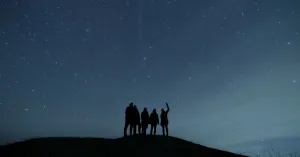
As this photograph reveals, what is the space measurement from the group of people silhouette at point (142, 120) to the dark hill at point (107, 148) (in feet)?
2.61

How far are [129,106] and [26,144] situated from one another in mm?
6598

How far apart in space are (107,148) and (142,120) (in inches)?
143

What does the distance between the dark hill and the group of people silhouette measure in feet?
2.61

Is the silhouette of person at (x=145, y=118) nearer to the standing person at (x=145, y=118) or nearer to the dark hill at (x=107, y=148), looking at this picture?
the standing person at (x=145, y=118)

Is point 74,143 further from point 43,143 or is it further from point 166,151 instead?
point 166,151

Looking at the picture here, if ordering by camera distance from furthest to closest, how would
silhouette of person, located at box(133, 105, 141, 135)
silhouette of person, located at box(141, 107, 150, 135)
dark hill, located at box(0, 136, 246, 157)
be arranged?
silhouette of person, located at box(141, 107, 150, 135) < silhouette of person, located at box(133, 105, 141, 135) < dark hill, located at box(0, 136, 246, 157)

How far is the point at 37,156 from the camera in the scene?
44.1ft

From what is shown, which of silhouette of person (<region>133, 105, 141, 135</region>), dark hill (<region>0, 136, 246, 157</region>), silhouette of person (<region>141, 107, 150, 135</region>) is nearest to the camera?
dark hill (<region>0, 136, 246, 157</region>)

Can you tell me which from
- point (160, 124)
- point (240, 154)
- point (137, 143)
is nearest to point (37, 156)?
point (137, 143)

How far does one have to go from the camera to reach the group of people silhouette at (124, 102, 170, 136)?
699 inches

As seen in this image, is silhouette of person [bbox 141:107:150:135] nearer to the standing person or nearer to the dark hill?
the standing person

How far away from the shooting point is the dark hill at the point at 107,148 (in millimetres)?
14219

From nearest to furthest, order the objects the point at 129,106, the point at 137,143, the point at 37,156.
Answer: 1. the point at 37,156
2. the point at 137,143
3. the point at 129,106

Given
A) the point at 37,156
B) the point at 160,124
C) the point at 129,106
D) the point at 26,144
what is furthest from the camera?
the point at 160,124
